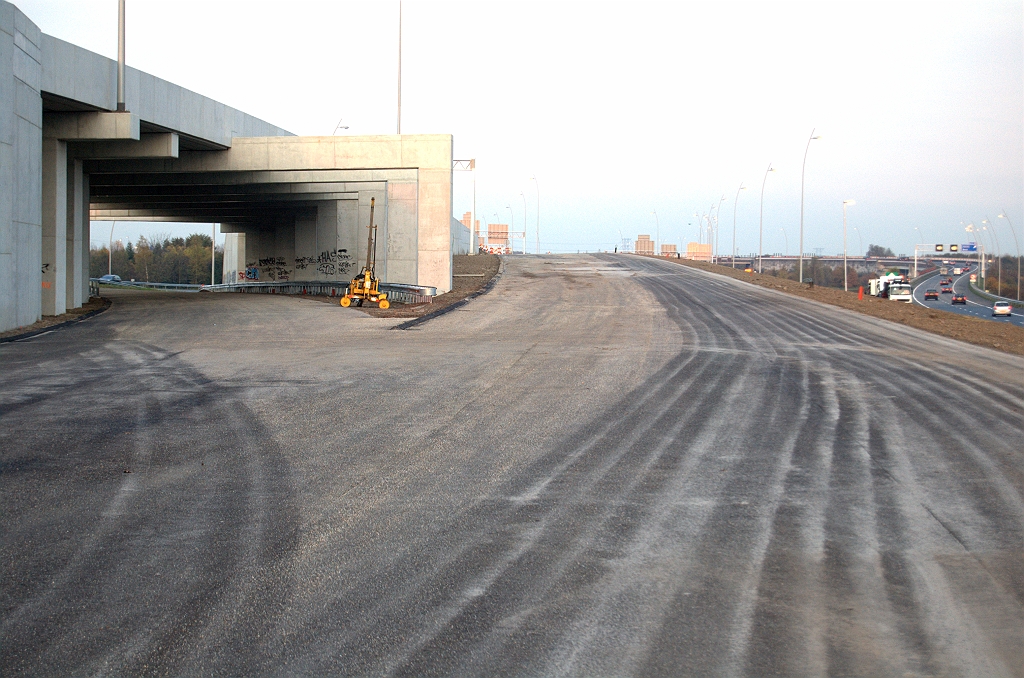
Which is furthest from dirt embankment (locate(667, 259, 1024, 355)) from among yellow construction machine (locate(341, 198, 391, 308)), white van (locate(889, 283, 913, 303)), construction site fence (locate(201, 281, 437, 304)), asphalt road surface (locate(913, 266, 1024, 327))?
white van (locate(889, 283, 913, 303))

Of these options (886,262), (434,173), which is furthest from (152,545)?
(886,262)

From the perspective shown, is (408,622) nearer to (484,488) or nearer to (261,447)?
(484,488)

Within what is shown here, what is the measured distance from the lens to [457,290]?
1471 inches

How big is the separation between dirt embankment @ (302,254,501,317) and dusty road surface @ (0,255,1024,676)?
44.9ft

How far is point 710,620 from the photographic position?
481 centimetres

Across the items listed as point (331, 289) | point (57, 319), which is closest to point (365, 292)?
point (331, 289)

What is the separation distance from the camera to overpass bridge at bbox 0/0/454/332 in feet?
72.8

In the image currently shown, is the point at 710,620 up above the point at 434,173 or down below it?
below

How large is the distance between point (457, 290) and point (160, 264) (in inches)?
4877

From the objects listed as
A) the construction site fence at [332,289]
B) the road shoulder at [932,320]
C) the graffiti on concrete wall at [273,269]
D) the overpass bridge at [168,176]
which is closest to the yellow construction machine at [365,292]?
the construction site fence at [332,289]

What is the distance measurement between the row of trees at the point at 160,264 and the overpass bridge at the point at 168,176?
90.3m

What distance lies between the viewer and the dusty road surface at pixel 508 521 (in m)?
4.49

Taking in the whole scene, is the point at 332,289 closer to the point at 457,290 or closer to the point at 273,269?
the point at 457,290

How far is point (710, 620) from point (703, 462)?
401 centimetres
